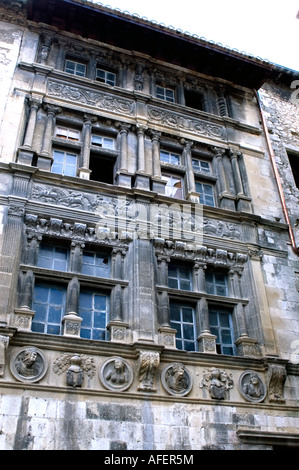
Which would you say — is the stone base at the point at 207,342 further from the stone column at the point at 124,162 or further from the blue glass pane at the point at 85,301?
the stone column at the point at 124,162

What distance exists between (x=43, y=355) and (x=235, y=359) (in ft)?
12.8

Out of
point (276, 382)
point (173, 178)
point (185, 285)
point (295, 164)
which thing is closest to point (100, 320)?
point (185, 285)

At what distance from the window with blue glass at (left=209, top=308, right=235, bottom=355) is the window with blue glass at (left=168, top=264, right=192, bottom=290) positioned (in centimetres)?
83

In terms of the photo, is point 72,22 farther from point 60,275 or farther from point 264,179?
point 60,275

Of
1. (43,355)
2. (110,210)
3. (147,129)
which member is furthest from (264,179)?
(43,355)

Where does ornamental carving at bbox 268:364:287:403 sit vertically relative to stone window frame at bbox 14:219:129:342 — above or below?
below

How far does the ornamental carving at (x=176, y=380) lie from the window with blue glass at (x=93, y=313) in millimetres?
1393

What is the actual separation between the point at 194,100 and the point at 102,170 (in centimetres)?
461

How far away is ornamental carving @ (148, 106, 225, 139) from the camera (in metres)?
13.7

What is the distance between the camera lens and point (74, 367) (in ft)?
28.6

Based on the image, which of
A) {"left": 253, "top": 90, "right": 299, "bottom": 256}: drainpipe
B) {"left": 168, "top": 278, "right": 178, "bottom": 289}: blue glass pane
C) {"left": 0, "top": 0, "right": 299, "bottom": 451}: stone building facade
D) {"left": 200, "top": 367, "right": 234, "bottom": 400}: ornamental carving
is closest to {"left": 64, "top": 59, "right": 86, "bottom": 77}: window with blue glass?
{"left": 0, "top": 0, "right": 299, "bottom": 451}: stone building facade

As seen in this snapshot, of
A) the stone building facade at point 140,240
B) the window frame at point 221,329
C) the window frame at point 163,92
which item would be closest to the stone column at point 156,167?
the stone building facade at point 140,240

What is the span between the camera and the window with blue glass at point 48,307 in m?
9.33

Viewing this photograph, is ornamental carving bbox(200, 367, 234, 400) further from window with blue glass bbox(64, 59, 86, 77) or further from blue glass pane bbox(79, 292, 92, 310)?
window with blue glass bbox(64, 59, 86, 77)
